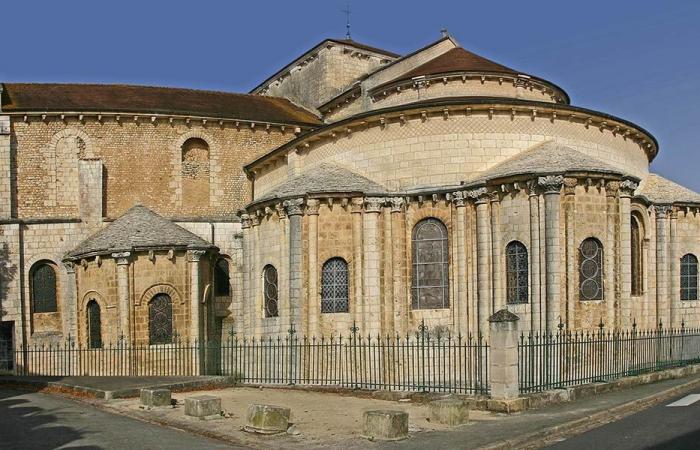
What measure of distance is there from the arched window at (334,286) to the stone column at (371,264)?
0.68 metres

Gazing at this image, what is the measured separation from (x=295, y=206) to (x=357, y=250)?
2297 millimetres

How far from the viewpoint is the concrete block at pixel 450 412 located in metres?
14.9

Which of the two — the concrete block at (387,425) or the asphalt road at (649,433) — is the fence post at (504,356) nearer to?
the asphalt road at (649,433)

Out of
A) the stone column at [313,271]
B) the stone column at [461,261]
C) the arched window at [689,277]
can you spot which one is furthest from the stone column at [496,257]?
the arched window at [689,277]

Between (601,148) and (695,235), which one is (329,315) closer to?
(601,148)

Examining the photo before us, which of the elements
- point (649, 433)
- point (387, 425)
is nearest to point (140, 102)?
point (387, 425)

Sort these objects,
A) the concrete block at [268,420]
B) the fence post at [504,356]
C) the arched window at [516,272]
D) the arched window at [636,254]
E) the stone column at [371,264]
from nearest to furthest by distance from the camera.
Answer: the concrete block at [268,420]
the fence post at [504,356]
the arched window at [516,272]
the stone column at [371,264]
the arched window at [636,254]

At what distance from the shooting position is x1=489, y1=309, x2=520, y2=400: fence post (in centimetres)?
1619

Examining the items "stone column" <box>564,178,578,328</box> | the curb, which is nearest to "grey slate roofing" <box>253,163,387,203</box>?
"stone column" <box>564,178,578,328</box>

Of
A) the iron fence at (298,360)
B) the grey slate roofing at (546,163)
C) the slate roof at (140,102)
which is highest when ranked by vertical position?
the slate roof at (140,102)

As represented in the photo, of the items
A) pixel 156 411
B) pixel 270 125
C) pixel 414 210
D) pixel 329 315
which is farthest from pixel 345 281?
pixel 270 125

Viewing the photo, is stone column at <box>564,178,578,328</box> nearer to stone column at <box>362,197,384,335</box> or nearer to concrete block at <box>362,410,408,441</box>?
stone column at <box>362,197,384,335</box>

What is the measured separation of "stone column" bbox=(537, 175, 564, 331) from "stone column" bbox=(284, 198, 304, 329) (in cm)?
725

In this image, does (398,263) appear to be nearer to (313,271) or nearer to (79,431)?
(313,271)
